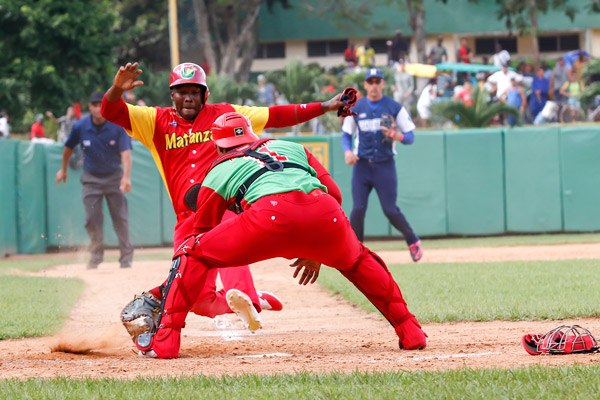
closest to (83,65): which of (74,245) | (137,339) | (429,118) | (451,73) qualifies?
(74,245)

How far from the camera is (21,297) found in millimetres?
10148

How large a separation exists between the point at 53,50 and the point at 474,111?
395 inches

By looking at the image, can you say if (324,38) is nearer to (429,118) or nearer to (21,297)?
(429,118)

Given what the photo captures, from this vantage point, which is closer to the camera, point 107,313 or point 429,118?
point 107,313

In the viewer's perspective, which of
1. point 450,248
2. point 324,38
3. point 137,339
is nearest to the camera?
point 137,339

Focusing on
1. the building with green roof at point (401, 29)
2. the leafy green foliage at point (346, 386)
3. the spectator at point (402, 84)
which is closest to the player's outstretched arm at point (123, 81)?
the leafy green foliage at point (346, 386)

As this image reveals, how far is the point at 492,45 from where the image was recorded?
38.2 metres

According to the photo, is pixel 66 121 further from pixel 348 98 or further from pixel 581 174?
pixel 348 98

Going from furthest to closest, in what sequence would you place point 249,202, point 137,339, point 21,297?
point 21,297 → point 137,339 → point 249,202

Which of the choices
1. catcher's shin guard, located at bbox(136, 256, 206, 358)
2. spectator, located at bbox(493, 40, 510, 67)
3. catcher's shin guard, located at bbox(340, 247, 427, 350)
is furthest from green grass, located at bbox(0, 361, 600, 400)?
spectator, located at bbox(493, 40, 510, 67)

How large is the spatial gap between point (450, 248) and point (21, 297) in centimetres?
792

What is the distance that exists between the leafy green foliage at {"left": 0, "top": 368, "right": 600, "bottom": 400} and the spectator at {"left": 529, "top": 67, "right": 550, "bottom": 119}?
66.4ft

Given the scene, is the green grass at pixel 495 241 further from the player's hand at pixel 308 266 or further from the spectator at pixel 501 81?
the player's hand at pixel 308 266

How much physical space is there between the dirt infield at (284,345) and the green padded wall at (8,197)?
605 cm
